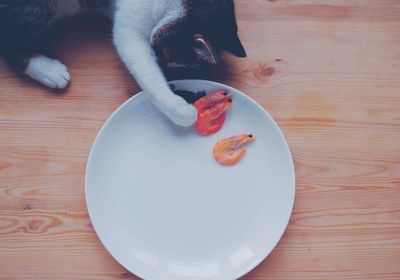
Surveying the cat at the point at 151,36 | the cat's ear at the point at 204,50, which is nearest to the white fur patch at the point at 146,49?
the cat at the point at 151,36

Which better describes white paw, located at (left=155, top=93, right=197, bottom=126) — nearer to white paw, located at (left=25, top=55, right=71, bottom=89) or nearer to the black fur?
the black fur

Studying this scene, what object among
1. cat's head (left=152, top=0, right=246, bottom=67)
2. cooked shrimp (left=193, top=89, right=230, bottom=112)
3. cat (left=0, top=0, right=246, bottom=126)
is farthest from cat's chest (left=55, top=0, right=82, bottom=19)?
cooked shrimp (left=193, top=89, right=230, bottom=112)

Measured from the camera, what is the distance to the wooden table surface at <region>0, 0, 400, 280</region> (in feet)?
3.42

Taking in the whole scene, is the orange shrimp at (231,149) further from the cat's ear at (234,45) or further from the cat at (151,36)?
the cat's ear at (234,45)

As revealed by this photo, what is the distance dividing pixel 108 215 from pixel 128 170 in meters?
0.12

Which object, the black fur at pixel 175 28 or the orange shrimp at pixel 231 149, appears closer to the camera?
the black fur at pixel 175 28

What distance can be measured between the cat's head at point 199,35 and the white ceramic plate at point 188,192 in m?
0.09

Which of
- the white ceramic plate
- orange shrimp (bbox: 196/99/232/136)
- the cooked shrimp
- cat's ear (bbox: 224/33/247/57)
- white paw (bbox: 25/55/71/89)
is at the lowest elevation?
the white ceramic plate

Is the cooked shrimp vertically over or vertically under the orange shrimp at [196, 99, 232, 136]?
over

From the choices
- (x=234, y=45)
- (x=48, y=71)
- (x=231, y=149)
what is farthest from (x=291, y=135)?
(x=48, y=71)

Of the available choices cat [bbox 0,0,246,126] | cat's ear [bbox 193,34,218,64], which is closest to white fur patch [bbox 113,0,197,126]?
cat [bbox 0,0,246,126]

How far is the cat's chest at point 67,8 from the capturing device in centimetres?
104

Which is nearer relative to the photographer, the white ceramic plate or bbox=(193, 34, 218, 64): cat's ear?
bbox=(193, 34, 218, 64): cat's ear

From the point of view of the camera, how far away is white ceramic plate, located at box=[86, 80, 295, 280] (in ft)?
3.33
